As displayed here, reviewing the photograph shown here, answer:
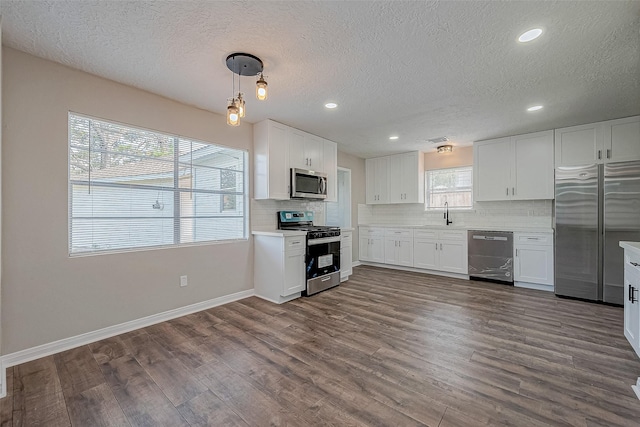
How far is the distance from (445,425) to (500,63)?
2720 mm

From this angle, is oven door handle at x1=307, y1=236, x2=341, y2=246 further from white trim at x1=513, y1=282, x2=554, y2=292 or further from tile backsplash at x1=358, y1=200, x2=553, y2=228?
white trim at x1=513, y1=282, x2=554, y2=292

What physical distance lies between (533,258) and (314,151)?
149 inches

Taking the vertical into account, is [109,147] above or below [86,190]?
above

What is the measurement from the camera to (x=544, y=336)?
8.57ft

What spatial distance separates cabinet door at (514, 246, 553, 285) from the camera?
4.06 m

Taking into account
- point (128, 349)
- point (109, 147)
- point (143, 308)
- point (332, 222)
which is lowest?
point (128, 349)

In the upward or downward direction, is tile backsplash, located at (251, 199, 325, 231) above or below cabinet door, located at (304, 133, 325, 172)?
below

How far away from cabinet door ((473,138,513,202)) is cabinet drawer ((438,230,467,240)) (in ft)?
2.19

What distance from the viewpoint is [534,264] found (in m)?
4.18

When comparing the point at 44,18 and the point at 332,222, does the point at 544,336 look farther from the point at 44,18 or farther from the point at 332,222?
the point at 44,18

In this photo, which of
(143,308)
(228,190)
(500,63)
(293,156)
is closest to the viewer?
(500,63)

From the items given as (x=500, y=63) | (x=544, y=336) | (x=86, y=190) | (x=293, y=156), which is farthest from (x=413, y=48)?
(x=86, y=190)

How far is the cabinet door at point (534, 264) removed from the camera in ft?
13.3

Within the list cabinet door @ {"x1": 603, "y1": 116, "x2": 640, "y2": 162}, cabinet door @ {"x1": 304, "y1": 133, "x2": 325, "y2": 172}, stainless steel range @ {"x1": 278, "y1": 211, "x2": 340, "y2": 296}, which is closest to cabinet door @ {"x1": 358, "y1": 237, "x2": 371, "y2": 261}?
stainless steel range @ {"x1": 278, "y1": 211, "x2": 340, "y2": 296}
